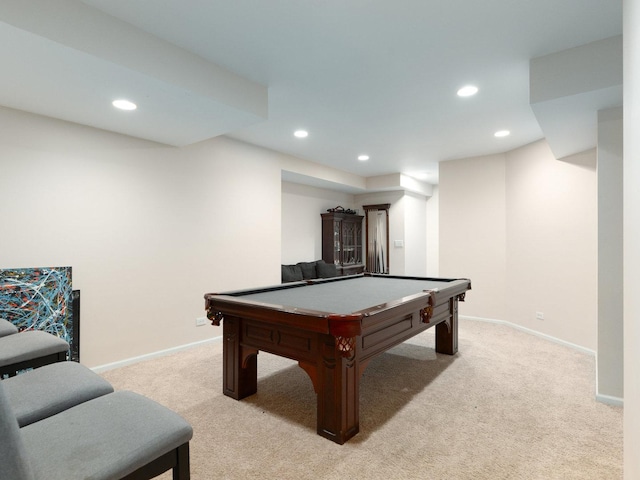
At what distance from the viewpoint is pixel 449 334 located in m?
3.74

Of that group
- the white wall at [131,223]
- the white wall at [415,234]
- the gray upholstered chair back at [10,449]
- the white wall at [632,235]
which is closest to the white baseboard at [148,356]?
the white wall at [131,223]

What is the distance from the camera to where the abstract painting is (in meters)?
2.71

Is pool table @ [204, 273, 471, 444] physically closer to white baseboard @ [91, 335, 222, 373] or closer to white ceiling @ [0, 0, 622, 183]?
white baseboard @ [91, 335, 222, 373]

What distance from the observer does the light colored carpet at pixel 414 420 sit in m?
1.86

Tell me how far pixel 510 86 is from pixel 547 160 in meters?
1.95

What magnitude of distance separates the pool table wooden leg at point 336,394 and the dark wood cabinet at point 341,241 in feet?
15.4

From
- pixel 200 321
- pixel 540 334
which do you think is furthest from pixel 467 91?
pixel 200 321

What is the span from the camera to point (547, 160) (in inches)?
175

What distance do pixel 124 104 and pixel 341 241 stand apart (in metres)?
4.98

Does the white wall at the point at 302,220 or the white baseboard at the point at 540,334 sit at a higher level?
the white wall at the point at 302,220

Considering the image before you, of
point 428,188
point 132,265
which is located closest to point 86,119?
point 132,265

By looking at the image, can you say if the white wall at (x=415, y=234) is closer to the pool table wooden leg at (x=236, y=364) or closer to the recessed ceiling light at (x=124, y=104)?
the pool table wooden leg at (x=236, y=364)

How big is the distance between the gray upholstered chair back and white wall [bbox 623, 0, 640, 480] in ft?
5.59

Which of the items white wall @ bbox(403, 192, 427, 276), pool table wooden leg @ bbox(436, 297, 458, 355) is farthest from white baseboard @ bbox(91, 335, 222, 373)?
white wall @ bbox(403, 192, 427, 276)
